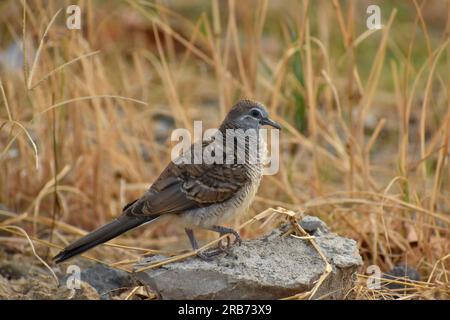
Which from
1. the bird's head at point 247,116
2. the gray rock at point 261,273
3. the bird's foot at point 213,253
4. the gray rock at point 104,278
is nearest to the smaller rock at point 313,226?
the gray rock at point 261,273

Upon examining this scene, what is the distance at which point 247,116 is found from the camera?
176 inches

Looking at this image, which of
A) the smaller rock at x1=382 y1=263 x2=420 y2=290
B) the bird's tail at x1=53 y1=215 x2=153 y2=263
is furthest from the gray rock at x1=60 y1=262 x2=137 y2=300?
the smaller rock at x1=382 y1=263 x2=420 y2=290

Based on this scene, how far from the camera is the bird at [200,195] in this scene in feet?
13.4

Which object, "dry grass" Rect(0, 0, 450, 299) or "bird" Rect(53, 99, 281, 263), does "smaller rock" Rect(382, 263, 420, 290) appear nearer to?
"dry grass" Rect(0, 0, 450, 299)

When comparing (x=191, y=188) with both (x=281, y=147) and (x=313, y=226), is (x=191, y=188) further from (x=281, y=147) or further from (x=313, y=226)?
(x=281, y=147)

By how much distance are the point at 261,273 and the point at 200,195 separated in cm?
60

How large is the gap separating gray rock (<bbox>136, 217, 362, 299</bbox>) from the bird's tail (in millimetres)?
223

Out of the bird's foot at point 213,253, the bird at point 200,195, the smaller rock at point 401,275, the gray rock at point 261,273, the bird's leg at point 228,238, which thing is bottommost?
the smaller rock at point 401,275

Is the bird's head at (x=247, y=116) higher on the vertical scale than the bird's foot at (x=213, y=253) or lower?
higher

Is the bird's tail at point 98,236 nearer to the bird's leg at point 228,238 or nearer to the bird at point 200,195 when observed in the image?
the bird at point 200,195

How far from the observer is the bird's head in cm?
446

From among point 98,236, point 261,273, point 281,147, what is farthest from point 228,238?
point 281,147

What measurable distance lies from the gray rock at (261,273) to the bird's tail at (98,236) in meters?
0.22

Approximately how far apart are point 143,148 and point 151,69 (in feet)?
5.65
